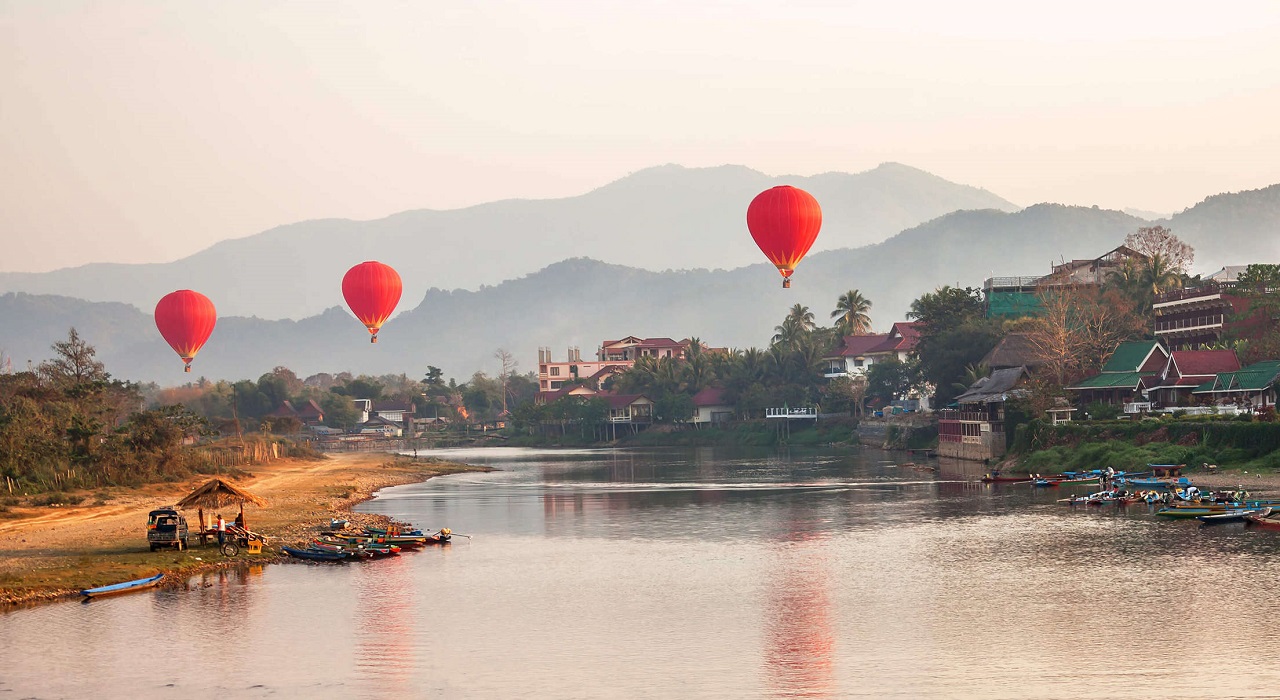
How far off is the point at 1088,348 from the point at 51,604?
2957 inches

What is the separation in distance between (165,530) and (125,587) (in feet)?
21.7

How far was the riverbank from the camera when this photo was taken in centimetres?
3872

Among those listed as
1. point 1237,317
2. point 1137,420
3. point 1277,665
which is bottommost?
point 1277,665

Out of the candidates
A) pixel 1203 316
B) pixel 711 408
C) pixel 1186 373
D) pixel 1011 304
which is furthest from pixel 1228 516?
pixel 711 408

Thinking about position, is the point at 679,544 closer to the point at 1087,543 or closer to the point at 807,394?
the point at 1087,543

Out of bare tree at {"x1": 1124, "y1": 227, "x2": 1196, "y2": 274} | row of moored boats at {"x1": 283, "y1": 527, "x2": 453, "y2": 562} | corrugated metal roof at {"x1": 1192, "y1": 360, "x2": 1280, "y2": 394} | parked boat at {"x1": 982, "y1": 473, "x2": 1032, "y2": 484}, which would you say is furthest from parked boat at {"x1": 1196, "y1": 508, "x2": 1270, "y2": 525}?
bare tree at {"x1": 1124, "y1": 227, "x2": 1196, "y2": 274}

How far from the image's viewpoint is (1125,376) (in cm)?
8419

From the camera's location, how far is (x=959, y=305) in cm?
11600

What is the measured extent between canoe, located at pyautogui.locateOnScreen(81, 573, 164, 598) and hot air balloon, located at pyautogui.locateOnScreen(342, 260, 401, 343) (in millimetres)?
50888

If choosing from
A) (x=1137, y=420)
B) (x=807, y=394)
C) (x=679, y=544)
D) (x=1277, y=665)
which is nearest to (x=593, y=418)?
(x=807, y=394)

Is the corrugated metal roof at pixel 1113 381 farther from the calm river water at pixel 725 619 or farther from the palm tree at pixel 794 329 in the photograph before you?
the palm tree at pixel 794 329

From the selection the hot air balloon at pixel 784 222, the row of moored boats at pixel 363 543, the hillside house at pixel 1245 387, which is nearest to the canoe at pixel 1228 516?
the hillside house at pixel 1245 387

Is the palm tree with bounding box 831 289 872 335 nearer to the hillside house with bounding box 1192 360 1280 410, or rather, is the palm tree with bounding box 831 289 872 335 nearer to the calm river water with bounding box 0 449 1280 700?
the hillside house with bounding box 1192 360 1280 410

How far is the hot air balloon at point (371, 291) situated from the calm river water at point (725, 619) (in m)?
35.9
